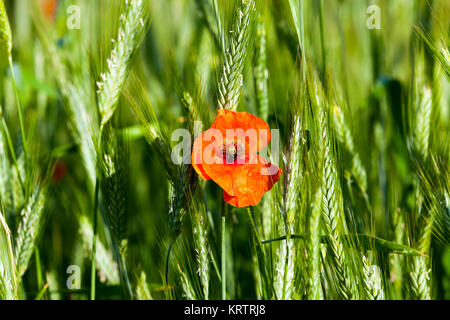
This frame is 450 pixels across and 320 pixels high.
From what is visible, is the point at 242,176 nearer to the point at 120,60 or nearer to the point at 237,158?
the point at 237,158

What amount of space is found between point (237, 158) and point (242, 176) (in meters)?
0.03

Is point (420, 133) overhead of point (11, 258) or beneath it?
overhead

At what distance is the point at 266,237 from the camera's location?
29.8 inches

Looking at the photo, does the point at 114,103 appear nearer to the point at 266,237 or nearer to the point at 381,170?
the point at 266,237

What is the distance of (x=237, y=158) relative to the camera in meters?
0.58

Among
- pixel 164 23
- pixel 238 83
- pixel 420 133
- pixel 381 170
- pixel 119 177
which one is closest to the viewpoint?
pixel 238 83

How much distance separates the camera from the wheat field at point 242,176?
0.59m

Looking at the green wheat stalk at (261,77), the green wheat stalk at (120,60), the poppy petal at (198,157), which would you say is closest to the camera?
the poppy petal at (198,157)

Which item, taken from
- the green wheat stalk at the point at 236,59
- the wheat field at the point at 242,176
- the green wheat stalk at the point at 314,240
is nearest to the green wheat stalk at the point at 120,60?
the wheat field at the point at 242,176

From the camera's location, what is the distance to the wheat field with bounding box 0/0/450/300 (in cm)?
59

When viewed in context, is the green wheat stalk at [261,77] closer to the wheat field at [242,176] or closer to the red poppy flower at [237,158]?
the wheat field at [242,176]
